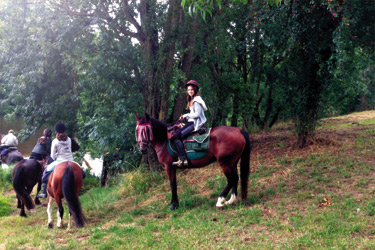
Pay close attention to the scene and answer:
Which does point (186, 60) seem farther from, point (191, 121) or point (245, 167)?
point (245, 167)

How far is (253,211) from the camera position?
21.6 feet

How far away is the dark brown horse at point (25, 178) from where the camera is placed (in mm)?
8930

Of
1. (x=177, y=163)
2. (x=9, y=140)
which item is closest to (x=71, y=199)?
(x=177, y=163)

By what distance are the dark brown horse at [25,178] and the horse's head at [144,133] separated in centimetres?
396

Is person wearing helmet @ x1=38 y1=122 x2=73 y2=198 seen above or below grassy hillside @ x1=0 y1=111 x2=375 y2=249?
above

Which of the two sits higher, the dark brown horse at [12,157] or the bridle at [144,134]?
the bridle at [144,134]

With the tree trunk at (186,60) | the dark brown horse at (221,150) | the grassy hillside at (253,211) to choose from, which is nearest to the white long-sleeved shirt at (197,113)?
the dark brown horse at (221,150)

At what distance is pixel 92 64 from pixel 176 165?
4.18 metres

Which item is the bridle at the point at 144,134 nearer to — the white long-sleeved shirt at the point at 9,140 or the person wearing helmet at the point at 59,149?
the person wearing helmet at the point at 59,149

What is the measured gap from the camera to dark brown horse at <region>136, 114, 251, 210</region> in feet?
23.7

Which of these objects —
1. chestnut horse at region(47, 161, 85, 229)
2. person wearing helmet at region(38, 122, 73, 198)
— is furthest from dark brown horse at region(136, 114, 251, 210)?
person wearing helmet at region(38, 122, 73, 198)

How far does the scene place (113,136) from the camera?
387 inches

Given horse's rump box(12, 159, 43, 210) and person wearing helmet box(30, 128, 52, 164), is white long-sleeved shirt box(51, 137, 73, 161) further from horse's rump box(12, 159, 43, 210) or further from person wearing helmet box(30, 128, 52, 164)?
person wearing helmet box(30, 128, 52, 164)

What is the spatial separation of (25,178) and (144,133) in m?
4.45
